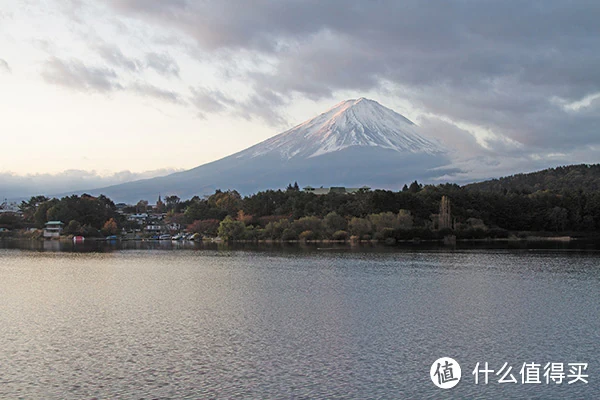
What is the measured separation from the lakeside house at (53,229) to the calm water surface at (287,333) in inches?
2742

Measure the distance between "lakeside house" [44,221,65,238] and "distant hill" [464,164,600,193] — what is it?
7305 cm

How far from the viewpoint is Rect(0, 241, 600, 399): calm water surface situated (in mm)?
11602

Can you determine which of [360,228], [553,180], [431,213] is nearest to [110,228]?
[360,228]

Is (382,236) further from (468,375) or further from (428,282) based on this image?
(468,375)

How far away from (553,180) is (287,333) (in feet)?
402

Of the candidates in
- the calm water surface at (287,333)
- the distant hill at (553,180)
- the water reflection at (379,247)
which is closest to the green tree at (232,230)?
the water reflection at (379,247)

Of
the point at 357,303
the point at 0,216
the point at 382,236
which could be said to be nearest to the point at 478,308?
the point at 357,303

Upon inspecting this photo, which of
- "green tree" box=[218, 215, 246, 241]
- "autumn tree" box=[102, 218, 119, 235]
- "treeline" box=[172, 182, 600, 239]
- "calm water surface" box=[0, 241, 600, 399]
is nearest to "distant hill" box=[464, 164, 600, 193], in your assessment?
"treeline" box=[172, 182, 600, 239]

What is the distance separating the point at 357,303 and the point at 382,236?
4646 cm

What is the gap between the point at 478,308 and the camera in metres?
20.1

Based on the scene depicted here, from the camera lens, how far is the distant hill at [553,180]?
4673 inches

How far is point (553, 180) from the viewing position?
127 meters

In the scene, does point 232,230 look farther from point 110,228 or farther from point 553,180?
point 553,180

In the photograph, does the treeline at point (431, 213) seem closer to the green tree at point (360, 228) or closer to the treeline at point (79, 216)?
the green tree at point (360, 228)
